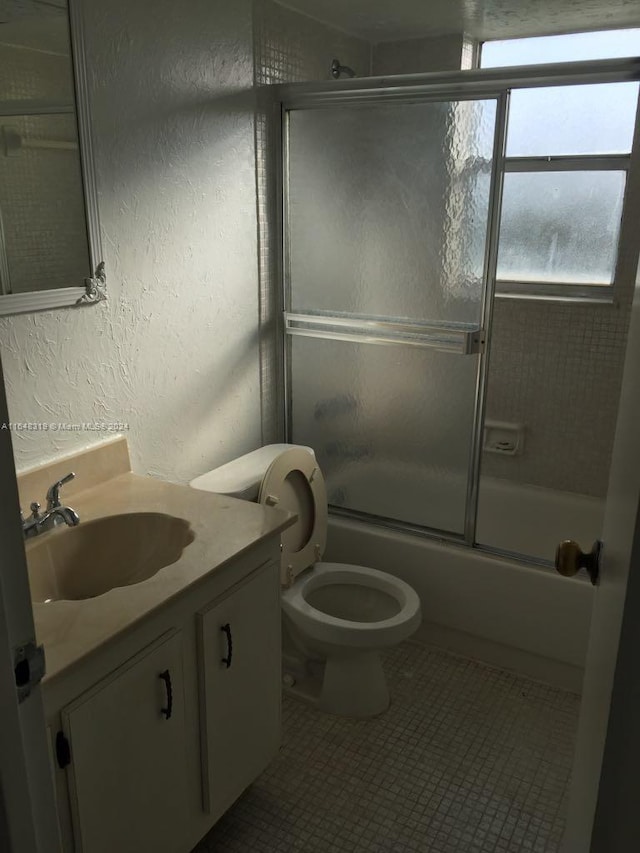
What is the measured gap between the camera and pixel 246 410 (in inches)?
103

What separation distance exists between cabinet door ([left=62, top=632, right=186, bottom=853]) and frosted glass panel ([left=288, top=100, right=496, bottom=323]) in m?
1.50

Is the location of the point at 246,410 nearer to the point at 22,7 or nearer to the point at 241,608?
the point at 241,608

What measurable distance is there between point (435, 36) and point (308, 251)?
1.05m

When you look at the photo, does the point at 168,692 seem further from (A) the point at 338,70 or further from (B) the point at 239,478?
(A) the point at 338,70

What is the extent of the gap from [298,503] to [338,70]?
1.62m


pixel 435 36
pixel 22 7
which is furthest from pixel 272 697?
pixel 435 36

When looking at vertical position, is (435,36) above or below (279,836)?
above

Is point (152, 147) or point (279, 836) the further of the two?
point (152, 147)

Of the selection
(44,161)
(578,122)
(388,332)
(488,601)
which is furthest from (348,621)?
(578,122)

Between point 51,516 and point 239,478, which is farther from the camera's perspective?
point 239,478

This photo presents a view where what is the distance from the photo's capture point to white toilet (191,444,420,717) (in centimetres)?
220

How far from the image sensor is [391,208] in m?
2.49

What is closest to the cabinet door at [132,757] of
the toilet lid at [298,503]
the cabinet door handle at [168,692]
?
the cabinet door handle at [168,692]

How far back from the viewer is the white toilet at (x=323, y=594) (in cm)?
220
